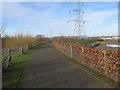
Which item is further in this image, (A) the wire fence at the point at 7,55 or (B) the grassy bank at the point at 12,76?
(A) the wire fence at the point at 7,55

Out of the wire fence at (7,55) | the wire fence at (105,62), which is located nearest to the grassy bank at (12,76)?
the wire fence at (7,55)

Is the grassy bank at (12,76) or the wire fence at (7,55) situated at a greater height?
the wire fence at (7,55)

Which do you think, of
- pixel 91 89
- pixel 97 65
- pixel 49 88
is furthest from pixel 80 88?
pixel 97 65

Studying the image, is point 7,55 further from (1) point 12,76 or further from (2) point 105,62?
(2) point 105,62

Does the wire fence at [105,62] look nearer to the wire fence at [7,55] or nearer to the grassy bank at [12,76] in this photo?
the grassy bank at [12,76]

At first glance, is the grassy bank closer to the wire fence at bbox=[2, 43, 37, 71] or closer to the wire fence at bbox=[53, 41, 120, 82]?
the wire fence at bbox=[2, 43, 37, 71]

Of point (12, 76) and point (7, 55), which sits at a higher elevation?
point (7, 55)

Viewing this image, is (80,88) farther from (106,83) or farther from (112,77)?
(112,77)

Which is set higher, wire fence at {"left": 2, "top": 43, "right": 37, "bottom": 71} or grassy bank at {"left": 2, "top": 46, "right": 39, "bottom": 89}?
wire fence at {"left": 2, "top": 43, "right": 37, "bottom": 71}

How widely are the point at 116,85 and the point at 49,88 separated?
7.58 feet

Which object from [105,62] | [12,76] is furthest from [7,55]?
[105,62]

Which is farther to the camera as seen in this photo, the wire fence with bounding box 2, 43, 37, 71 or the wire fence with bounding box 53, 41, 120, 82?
the wire fence with bounding box 2, 43, 37, 71

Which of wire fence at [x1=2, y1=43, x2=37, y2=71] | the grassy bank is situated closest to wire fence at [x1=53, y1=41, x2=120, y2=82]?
the grassy bank

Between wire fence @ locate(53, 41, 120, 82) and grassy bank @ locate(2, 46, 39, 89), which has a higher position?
wire fence @ locate(53, 41, 120, 82)
